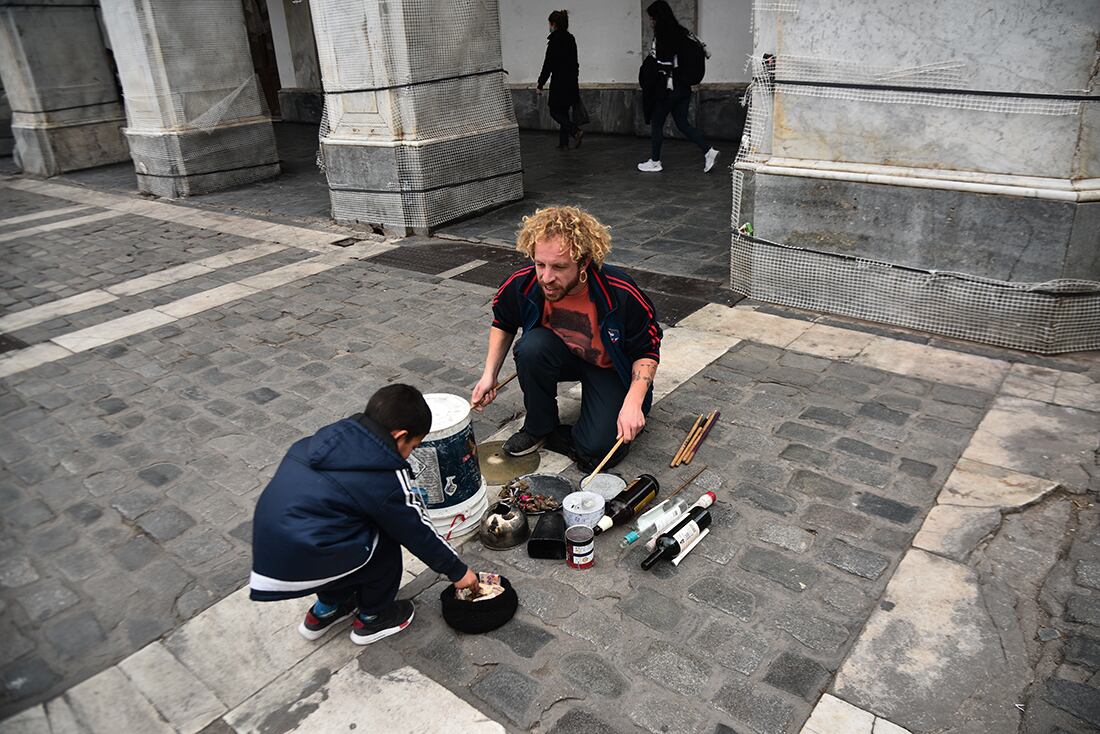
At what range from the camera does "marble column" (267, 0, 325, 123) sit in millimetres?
16359

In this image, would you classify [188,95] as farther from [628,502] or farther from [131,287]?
[628,502]

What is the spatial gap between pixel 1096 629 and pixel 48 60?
15.5m

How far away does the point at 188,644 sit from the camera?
3010 mm

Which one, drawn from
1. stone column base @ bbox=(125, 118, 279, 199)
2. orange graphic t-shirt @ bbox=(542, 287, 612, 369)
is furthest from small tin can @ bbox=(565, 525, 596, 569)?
stone column base @ bbox=(125, 118, 279, 199)

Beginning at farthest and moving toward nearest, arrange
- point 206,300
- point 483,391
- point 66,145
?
point 66,145 → point 206,300 → point 483,391

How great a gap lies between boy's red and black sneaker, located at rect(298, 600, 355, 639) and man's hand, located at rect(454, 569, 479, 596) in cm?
48

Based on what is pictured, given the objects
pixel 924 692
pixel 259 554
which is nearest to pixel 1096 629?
pixel 924 692

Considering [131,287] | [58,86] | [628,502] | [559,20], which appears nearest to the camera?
[628,502]

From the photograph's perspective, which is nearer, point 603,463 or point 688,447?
point 603,463

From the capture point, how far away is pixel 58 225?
9.91m

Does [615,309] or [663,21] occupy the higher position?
[663,21]

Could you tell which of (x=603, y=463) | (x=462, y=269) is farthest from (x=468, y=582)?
(x=462, y=269)

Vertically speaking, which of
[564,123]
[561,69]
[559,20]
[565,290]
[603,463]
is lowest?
[603,463]

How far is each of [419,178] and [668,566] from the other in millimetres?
5740
